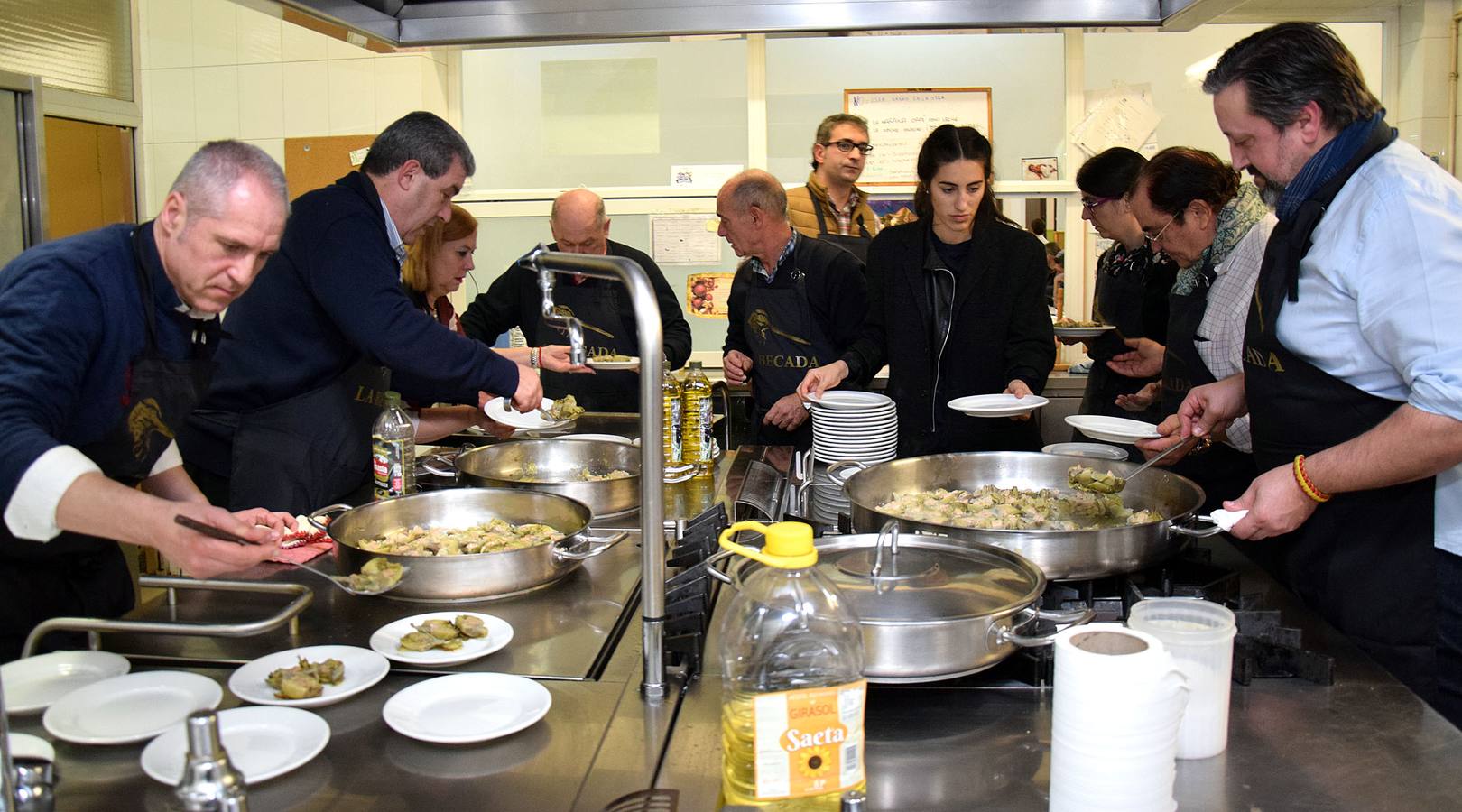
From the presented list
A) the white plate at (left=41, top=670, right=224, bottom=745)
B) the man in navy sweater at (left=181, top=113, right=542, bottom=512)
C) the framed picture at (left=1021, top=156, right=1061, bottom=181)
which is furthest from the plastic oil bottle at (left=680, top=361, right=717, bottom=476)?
the framed picture at (left=1021, top=156, right=1061, bottom=181)

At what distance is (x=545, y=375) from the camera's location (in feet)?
16.0

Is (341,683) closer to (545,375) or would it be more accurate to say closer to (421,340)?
(421,340)

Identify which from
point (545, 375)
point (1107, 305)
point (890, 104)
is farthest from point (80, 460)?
point (890, 104)

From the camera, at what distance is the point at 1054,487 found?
2.55 meters

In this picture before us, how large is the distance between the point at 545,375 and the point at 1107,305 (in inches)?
93.2

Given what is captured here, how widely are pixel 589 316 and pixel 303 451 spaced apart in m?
2.33

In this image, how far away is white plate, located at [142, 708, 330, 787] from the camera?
1252 mm

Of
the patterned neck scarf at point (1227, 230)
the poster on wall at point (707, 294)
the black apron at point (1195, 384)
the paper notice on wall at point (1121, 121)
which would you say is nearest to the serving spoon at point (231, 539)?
the black apron at point (1195, 384)

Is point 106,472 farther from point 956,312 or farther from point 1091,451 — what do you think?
point 956,312

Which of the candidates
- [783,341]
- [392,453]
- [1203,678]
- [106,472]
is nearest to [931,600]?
[1203,678]

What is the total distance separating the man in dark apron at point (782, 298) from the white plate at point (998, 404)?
127 cm

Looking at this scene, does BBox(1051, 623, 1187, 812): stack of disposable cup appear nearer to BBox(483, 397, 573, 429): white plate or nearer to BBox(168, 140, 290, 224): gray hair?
BBox(168, 140, 290, 224): gray hair

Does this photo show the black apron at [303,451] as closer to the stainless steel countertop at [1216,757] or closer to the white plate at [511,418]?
the white plate at [511,418]

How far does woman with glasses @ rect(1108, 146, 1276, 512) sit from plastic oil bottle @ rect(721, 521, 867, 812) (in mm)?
1653
